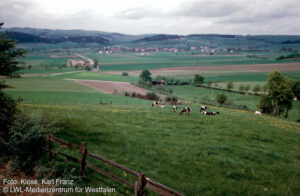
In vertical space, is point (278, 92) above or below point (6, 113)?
below

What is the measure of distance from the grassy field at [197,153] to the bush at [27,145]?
112cm

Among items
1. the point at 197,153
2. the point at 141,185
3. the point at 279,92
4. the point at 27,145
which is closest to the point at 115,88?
the point at 279,92

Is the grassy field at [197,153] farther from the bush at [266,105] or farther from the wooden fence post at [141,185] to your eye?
the bush at [266,105]

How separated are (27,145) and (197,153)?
958 cm

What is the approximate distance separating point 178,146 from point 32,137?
8911 millimetres

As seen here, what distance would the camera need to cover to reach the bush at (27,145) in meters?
9.24

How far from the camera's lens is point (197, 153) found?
13195mm

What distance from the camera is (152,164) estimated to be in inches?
454

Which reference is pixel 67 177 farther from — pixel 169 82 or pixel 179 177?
pixel 169 82

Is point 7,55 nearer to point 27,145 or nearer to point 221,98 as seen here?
point 27,145

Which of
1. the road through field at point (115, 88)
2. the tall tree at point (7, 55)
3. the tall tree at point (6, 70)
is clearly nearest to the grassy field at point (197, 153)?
the tall tree at point (6, 70)

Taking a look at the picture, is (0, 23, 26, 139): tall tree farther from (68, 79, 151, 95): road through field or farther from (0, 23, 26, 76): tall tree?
(68, 79, 151, 95): road through field

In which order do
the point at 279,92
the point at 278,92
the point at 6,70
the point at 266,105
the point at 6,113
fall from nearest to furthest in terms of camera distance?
the point at 6,113 → the point at 6,70 → the point at 279,92 → the point at 278,92 → the point at 266,105

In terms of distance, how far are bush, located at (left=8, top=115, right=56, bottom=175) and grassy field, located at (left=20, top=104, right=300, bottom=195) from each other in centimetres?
112
